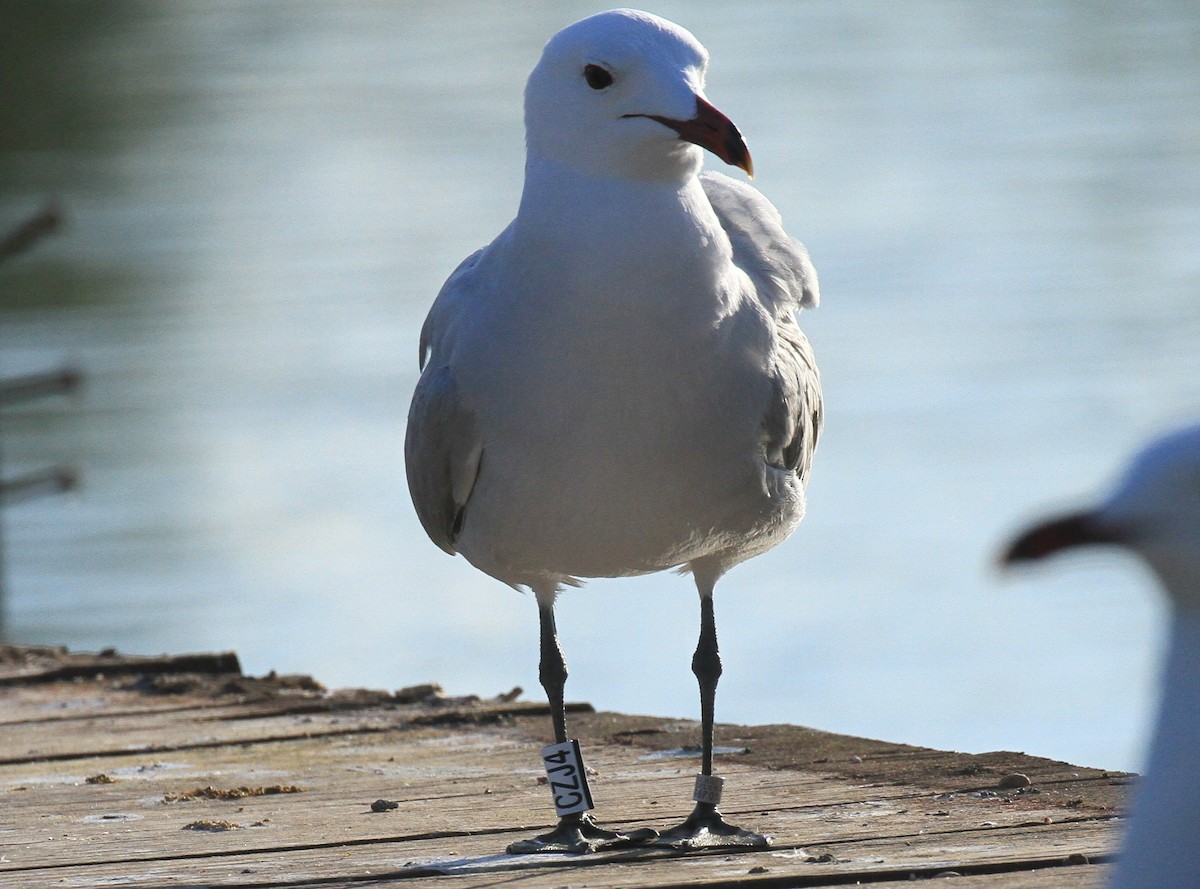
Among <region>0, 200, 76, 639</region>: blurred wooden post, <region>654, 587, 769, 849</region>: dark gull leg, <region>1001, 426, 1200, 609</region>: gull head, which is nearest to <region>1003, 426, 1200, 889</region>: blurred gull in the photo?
<region>1001, 426, 1200, 609</region>: gull head

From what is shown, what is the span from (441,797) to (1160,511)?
2788 millimetres

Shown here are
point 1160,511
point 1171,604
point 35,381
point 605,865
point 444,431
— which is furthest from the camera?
point 35,381

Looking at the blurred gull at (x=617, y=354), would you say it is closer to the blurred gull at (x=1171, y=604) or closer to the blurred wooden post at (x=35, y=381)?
the blurred gull at (x=1171, y=604)

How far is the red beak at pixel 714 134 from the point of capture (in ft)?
13.5

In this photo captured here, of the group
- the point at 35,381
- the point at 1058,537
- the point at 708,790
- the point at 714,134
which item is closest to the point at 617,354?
the point at 714,134

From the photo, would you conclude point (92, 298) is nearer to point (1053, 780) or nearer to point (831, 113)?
point (831, 113)

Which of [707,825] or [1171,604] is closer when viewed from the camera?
[1171,604]

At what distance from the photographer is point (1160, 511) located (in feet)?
7.49

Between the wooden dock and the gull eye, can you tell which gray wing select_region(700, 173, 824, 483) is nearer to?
the gull eye

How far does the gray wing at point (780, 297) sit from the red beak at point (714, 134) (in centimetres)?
54

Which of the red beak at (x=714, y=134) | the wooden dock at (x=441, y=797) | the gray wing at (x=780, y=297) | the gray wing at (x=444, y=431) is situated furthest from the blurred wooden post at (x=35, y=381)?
the red beak at (x=714, y=134)

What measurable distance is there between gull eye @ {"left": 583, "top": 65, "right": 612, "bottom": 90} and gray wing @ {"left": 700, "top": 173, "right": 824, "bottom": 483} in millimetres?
634

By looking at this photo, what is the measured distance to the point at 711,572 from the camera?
475cm

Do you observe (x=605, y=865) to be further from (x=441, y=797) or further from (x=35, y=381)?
(x=35, y=381)
